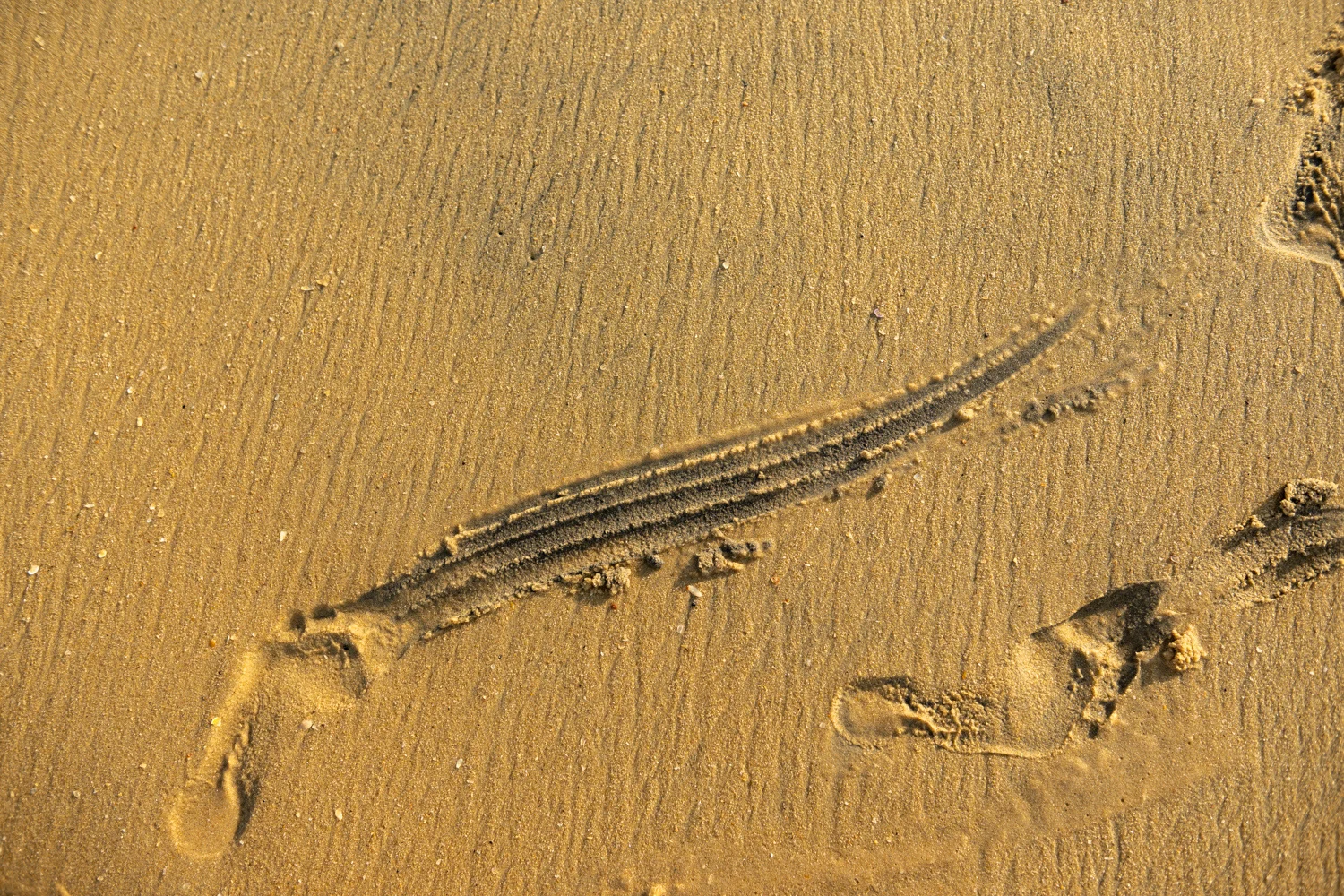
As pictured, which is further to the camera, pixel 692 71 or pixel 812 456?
pixel 692 71

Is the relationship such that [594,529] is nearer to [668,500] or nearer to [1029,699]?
[668,500]

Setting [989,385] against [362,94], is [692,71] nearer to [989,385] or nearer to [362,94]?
[362,94]

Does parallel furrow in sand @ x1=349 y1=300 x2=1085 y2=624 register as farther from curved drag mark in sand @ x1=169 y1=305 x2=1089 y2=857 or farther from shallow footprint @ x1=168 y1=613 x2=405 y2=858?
shallow footprint @ x1=168 y1=613 x2=405 y2=858

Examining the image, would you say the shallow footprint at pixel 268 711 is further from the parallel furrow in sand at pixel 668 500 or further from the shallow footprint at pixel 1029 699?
the shallow footprint at pixel 1029 699

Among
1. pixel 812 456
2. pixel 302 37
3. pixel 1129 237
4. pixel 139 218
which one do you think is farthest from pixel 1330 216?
pixel 139 218

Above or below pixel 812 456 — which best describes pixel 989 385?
above

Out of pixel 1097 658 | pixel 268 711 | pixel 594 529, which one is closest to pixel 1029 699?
pixel 1097 658

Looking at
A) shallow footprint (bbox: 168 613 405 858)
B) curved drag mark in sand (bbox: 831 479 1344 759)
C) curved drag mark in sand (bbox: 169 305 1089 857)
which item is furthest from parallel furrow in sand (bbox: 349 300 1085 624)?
curved drag mark in sand (bbox: 831 479 1344 759)
